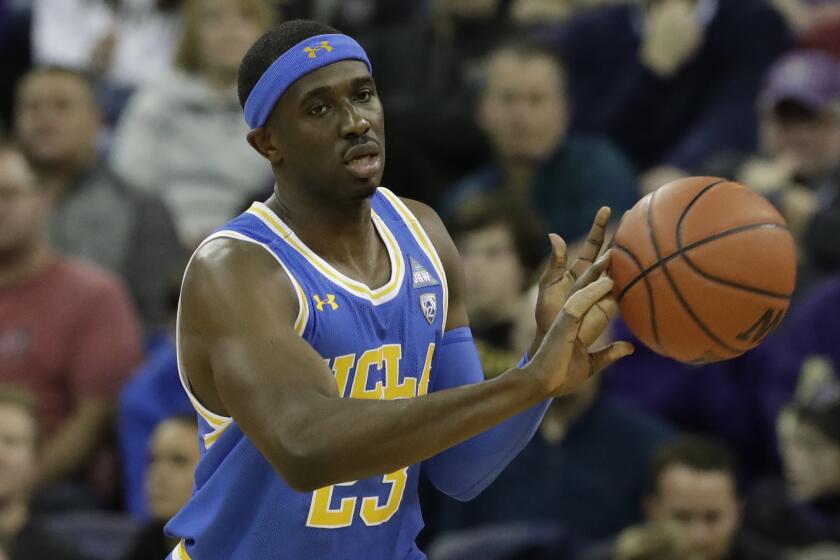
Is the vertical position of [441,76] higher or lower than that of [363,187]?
lower

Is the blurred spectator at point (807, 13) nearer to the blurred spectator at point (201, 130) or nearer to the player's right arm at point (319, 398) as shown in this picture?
the blurred spectator at point (201, 130)

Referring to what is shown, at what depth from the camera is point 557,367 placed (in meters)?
3.39

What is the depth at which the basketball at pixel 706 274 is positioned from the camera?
12.3ft

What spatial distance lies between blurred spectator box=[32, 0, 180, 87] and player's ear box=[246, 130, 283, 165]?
6.50 metres

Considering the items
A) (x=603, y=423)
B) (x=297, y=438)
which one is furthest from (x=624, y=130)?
(x=297, y=438)

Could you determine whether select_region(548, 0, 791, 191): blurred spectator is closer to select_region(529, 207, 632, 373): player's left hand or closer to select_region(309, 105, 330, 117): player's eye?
select_region(529, 207, 632, 373): player's left hand

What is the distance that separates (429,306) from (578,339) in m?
0.49

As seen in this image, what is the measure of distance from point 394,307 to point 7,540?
11.1ft

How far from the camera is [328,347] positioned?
3668 mm

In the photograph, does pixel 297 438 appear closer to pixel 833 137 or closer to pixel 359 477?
pixel 359 477

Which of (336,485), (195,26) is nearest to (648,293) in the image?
(336,485)

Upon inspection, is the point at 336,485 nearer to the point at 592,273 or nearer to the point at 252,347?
the point at 252,347

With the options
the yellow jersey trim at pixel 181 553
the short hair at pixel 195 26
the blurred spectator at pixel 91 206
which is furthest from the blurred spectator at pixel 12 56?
the yellow jersey trim at pixel 181 553

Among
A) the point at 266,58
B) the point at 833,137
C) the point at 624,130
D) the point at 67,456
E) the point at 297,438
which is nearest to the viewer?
the point at 297,438
